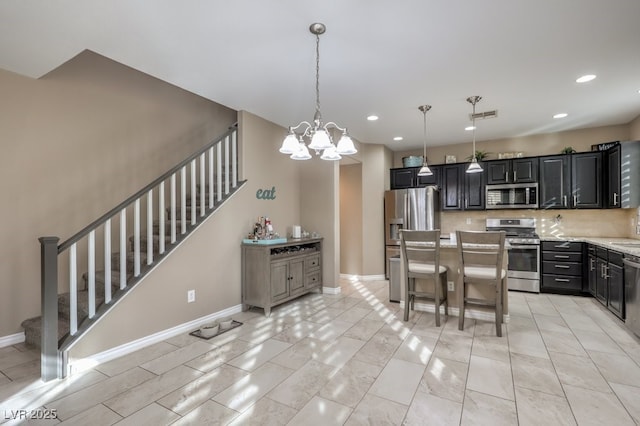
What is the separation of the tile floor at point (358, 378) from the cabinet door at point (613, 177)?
2.01 m

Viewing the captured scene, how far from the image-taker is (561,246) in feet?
15.8

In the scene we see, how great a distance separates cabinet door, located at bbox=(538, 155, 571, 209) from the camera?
5.12 m

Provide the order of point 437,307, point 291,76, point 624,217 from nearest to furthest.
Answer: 1. point 291,76
2. point 437,307
3. point 624,217

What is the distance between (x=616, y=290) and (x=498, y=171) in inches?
101

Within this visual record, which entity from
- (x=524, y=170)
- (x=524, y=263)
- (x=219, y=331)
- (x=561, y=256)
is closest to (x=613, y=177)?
(x=524, y=170)

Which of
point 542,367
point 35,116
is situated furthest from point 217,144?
point 542,367

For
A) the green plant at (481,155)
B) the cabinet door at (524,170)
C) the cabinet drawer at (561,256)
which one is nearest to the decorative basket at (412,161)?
the green plant at (481,155)

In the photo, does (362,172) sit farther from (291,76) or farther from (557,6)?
(557,6)

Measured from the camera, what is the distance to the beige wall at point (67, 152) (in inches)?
119

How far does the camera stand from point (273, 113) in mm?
4379

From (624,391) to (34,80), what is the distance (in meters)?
5.83

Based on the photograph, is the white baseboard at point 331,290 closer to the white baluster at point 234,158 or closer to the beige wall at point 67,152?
the white baluster at point 234,158

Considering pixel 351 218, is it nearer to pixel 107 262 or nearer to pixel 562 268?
pixel 562 268

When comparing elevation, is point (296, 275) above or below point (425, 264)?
below
